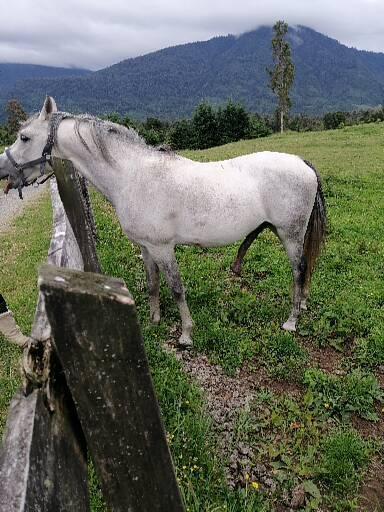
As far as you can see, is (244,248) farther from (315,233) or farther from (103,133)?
(103,133)

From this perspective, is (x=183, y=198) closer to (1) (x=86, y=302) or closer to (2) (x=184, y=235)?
(2) (x=184, y=235)

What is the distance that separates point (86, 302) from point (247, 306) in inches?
213

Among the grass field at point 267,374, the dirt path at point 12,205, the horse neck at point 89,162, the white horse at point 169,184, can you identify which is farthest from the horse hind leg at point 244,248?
the dirt path at point 12,205

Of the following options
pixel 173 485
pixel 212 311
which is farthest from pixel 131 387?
pixel 212 311

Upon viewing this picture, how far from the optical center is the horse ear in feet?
16.7

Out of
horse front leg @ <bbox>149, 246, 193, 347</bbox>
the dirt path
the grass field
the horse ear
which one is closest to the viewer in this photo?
the grass field

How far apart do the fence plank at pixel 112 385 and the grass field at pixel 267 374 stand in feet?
5.46

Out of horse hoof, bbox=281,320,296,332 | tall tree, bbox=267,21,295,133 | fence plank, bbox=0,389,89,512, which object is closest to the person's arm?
fence plank, bbox=0,389,89,512

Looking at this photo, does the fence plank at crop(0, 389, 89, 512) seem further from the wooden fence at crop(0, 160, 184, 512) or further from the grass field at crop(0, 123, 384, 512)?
the grass field at crop(0, 123, 384, 512)

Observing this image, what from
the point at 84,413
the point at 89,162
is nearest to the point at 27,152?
the point at 89,162

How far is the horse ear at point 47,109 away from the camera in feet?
16.7

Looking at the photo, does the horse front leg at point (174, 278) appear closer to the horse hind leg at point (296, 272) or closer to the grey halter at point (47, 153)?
the horse hind leg at point (296, 272)

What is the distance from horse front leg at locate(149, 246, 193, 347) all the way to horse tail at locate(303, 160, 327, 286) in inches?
75.9

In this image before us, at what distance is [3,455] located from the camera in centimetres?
163
